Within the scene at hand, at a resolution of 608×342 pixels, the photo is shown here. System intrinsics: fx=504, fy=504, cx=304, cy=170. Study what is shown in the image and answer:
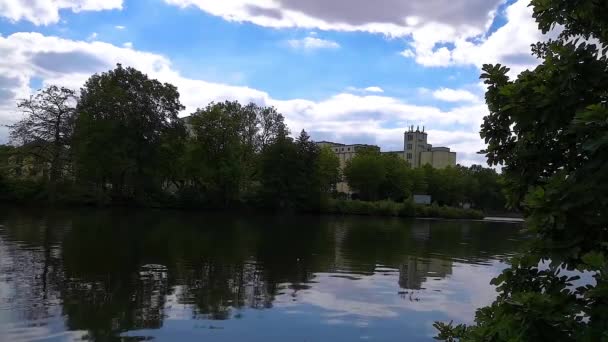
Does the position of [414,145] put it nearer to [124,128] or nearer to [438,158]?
[438,158]

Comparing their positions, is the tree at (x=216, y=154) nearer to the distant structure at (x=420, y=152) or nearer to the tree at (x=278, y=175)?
the tree at (x=278, y=175)

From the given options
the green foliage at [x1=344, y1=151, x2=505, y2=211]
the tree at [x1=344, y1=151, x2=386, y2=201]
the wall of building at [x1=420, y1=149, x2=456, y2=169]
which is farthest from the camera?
the wall of building at [x1=420, y1=149, x2=456, y2=169]

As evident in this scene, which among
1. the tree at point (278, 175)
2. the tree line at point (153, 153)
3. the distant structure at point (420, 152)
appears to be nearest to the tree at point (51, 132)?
the tree line at point (153, 153)

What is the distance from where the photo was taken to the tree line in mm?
65562

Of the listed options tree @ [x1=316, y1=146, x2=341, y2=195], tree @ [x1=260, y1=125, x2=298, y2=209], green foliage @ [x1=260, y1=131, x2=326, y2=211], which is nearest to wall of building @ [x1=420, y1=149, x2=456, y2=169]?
tree @ [x1=316, y1=146, x2=341, y2=195]

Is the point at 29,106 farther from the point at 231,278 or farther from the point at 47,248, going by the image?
the point at 231,278

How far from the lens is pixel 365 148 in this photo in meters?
128

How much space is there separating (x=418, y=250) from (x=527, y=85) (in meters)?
Result: 27.9

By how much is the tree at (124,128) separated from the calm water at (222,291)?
134 ft

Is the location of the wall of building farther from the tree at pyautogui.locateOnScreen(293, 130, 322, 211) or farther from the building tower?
the tree at pyautogui.locateOnScreen(293, 130, 322, 211)

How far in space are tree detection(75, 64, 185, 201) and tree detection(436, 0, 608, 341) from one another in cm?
6631

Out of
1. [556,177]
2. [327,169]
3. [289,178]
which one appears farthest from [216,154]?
[556,177]

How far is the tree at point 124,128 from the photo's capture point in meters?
65.9

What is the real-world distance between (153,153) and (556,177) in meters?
71.1
